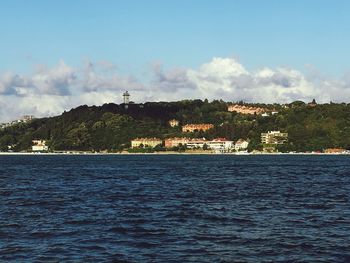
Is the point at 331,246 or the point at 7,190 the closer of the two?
the point at 331,246

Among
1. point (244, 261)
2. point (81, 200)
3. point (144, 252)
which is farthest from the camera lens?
point (81, 200)

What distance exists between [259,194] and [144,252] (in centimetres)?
3632

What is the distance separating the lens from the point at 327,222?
144ft

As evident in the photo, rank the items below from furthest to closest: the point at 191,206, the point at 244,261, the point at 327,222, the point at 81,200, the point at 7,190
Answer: the point at 7,190
the point at 81,200
the point at 191,206
the point at 327,222
the point at 244,261

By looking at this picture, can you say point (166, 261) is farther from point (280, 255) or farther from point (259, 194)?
point (259, 194)

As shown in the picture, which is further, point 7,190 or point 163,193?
point 7,190

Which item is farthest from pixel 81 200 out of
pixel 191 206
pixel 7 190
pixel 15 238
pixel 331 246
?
pixel 331 246

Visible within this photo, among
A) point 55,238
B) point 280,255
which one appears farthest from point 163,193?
point 280,255

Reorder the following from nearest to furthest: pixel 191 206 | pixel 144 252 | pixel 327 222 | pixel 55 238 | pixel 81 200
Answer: pixel 144 252, pixel 55 238, pixel 327 222, pixel 191 206, pixel 81 200

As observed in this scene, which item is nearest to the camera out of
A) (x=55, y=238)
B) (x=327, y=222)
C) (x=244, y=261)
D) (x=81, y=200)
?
(x=244, y=261)

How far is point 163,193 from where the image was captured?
230ft

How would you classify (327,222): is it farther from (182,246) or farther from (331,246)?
(182,246)

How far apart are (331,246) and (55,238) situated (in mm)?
15683

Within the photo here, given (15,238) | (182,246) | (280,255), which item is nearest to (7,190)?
(15,238)
